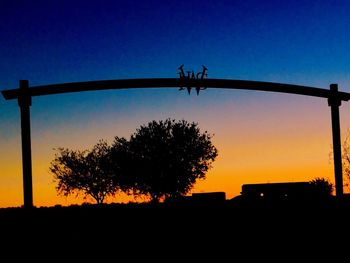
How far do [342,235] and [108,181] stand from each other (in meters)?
53.7

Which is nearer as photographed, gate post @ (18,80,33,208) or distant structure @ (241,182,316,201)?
gate post @ (18,80,33,208)

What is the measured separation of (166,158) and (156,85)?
41643 mm

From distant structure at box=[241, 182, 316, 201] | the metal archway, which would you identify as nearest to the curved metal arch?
the metal archway

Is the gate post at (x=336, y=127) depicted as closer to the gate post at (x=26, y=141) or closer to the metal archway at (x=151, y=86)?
the metal archway at (x=151, y=86)

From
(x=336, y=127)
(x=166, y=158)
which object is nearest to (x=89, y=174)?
(x=166, y=158)

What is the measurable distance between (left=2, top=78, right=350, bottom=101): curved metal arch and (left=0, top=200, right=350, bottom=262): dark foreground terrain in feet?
14.8

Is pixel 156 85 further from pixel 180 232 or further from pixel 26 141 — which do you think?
pixel 180 232

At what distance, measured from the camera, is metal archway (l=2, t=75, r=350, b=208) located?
2002cm

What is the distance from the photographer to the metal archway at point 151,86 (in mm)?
20016

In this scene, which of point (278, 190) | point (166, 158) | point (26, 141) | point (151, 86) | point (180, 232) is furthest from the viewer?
point (166, 158)

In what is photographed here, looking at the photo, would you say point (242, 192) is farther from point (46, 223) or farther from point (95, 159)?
point (95, 159)

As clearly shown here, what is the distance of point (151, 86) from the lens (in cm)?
2152

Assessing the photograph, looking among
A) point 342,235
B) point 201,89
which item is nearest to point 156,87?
point 201,89

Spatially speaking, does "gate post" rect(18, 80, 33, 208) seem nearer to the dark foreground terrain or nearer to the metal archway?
the metal archway
